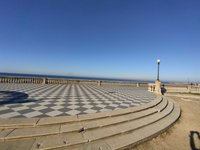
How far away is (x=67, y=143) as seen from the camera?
3639 mm

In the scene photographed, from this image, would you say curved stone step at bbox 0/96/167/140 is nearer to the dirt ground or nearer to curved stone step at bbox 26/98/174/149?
curved stone step at bbox 26/98/174/149

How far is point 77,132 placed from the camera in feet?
14.1

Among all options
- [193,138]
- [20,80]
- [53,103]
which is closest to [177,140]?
[193,138]

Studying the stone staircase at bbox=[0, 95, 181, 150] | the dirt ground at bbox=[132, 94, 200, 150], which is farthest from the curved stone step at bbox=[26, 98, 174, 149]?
the dirt ground at bbox=[132, 94, 200, 150]

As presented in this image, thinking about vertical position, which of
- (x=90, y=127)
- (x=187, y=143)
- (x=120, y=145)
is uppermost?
(x=90, y=127)

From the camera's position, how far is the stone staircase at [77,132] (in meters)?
3.58

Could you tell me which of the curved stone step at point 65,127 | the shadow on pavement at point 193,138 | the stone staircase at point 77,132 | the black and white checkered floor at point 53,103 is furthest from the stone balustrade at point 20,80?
the shadow on pavement at point 193,138

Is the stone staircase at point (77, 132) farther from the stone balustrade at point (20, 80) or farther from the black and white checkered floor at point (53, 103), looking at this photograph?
the stone balustrade at point (20, 80)

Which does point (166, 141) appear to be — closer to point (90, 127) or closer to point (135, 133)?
point (135, 133)

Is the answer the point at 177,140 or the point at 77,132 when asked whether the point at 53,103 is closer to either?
the point at 77,132

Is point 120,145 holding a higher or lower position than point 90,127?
lower

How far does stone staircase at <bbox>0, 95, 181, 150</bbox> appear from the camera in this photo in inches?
141

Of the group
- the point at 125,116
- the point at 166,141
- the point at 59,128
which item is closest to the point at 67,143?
the point at 59,128

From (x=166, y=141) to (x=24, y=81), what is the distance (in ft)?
62.9
